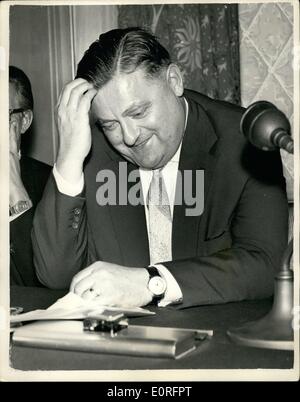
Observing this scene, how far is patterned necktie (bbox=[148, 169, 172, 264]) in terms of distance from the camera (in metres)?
1.86

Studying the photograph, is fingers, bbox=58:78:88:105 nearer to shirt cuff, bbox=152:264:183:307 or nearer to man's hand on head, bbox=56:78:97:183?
man's hand on head, bbox=56:78:97:183

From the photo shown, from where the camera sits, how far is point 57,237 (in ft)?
5.79

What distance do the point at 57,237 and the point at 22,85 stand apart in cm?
66

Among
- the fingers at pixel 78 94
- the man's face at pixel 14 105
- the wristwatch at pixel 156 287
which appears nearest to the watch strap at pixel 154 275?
the wristwatch at pixel 156 287

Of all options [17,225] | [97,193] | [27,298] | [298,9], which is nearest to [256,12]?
[298,9]

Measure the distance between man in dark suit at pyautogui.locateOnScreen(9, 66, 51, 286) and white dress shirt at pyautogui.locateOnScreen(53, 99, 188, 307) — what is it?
0.25 meters

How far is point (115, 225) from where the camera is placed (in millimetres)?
1864

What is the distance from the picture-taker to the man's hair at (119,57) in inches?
68.2

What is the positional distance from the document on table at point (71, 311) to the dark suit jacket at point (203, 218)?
0.28 metres

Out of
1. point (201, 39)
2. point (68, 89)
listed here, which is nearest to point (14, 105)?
point (68, 89)

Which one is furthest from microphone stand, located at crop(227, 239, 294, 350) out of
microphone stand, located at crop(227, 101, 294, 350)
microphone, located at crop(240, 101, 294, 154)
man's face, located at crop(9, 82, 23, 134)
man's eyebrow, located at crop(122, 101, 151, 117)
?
man's face, located at crop(9, 82, 23, 134)

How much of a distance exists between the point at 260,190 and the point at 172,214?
282 millimetres

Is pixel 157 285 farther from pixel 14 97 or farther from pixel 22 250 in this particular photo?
pixel 14 97

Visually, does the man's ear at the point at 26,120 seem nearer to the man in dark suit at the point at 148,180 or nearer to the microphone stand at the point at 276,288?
the man in dark suit at the point at 148,180
